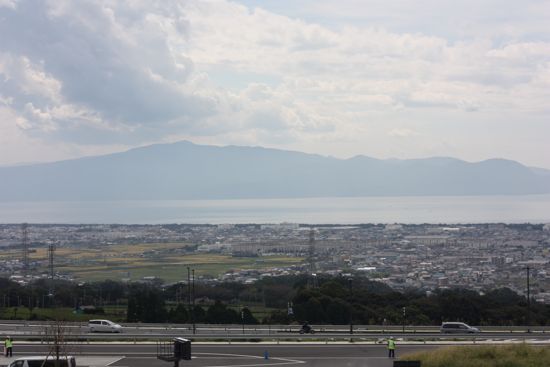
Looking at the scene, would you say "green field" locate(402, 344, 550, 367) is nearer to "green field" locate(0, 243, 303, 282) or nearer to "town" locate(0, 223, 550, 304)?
"town" locate(0, 223, 550, 304)

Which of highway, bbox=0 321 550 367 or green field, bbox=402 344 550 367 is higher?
green field, bbox=402 344 550 367

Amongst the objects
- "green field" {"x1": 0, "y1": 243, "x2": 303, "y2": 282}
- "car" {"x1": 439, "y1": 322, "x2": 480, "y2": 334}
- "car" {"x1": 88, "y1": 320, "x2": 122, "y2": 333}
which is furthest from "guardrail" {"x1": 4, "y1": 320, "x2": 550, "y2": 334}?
"green field" {"x1": 0, "y1": 243, "x2": 303, "y2": 282}

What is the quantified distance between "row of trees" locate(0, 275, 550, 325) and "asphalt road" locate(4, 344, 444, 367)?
32.2 ft

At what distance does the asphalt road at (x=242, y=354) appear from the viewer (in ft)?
79.3

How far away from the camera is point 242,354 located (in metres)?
26.3

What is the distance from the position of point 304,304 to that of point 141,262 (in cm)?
5584

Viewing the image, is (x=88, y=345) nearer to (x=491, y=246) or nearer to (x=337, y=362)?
(x=337, y=362)

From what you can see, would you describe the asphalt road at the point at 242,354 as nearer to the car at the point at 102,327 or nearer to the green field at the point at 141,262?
the car at the point at 102,327

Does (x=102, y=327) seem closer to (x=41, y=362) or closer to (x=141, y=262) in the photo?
(x=41, y=362)

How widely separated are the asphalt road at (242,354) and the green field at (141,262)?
157 feet

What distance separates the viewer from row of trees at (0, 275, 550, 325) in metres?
42.7

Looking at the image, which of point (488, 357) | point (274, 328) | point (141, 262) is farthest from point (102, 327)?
point (141, 262)

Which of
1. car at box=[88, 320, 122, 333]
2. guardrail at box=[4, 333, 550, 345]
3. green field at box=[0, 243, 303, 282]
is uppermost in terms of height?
green field at box=[0, 243, 303, 282]

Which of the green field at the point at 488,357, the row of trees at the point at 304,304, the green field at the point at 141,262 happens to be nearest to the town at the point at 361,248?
the green field at the point at 141,262
